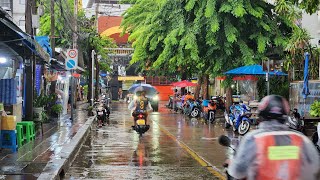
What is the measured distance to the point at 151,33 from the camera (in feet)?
85.8

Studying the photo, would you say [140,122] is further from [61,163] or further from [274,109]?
[274,109]

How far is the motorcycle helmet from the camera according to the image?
4156 millimetres

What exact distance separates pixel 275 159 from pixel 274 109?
1.35 feet

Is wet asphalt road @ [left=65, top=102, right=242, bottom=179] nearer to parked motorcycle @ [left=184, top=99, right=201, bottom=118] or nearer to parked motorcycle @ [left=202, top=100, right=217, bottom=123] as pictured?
parked motorcycle @ [left=202, top=100, right=217, bottom=123]

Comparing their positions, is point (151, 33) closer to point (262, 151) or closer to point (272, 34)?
point (272, 34)

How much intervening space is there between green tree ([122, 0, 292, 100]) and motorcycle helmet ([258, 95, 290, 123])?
62.2 feet

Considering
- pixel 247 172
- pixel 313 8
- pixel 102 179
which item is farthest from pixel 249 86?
pixel 247 172

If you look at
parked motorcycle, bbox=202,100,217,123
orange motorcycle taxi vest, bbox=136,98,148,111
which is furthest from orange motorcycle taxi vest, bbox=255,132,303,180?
parked motorcycle, bbox=202,100,217,123

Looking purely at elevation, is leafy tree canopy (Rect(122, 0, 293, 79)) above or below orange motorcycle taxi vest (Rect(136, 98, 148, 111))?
above

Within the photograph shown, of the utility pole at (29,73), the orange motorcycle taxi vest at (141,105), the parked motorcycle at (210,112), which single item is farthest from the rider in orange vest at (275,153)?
the parked motorcycle at (210,112)

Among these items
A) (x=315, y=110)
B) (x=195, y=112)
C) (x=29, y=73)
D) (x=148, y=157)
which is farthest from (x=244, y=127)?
(x=195, y=112)

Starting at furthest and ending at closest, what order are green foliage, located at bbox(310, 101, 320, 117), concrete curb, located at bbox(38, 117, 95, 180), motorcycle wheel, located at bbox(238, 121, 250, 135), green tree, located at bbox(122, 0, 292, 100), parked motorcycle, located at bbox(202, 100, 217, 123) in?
parked motorcycle, located at bbox(202, 100, 217, 123) → green tree, located at bbox(122, 0, 292, 100) → motorcycle wheel, located at bbox(238, 121, 250, 135) → green foliage, located at bbox(310, 101, 320, 117) → concrete curb, located at bbox(38, 117, 95, 180)

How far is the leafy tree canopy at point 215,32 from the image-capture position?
23.7 metres

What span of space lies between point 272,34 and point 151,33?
19.1 feet
